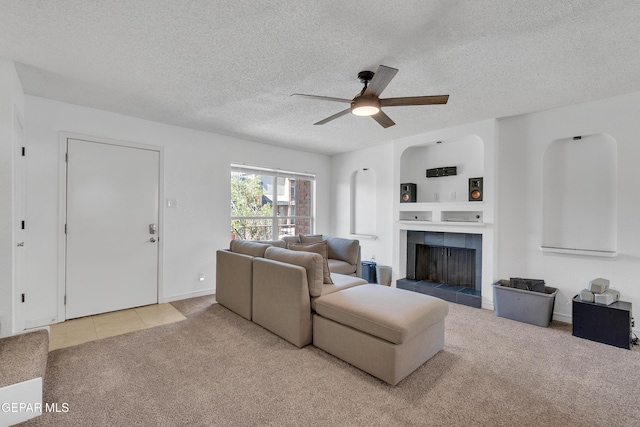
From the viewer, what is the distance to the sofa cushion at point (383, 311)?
213cm

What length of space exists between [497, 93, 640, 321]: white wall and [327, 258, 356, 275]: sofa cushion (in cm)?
205

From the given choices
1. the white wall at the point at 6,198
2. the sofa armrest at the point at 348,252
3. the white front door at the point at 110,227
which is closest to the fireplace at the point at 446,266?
the sofa armrest at the point at 348,252

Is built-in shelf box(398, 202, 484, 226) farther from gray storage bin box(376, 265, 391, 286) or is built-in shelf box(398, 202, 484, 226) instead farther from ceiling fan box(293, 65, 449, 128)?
ceiling fan box(293, 65, 449, 128)

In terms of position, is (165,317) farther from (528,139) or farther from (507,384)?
(528,139)

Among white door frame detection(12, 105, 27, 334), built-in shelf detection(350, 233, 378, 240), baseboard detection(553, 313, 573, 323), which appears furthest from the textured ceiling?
built-in shelf detection(350, 233, 378, 240)

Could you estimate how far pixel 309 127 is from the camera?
422cm

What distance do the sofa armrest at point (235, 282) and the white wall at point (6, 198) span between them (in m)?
1.89

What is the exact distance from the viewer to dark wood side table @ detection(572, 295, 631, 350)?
8.99 ft

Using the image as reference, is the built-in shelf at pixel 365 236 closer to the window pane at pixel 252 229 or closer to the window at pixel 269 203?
the window at pixel 269 203

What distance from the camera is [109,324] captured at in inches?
128

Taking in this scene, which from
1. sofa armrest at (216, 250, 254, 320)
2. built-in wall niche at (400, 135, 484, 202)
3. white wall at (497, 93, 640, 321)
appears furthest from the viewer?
built-in wall niche at (400, 135, 484, 202)

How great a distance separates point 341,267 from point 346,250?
0.36 metres

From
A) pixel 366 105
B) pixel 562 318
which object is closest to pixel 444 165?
A: pixel 562 318

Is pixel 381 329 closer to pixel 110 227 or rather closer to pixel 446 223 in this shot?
pixel 446 223
